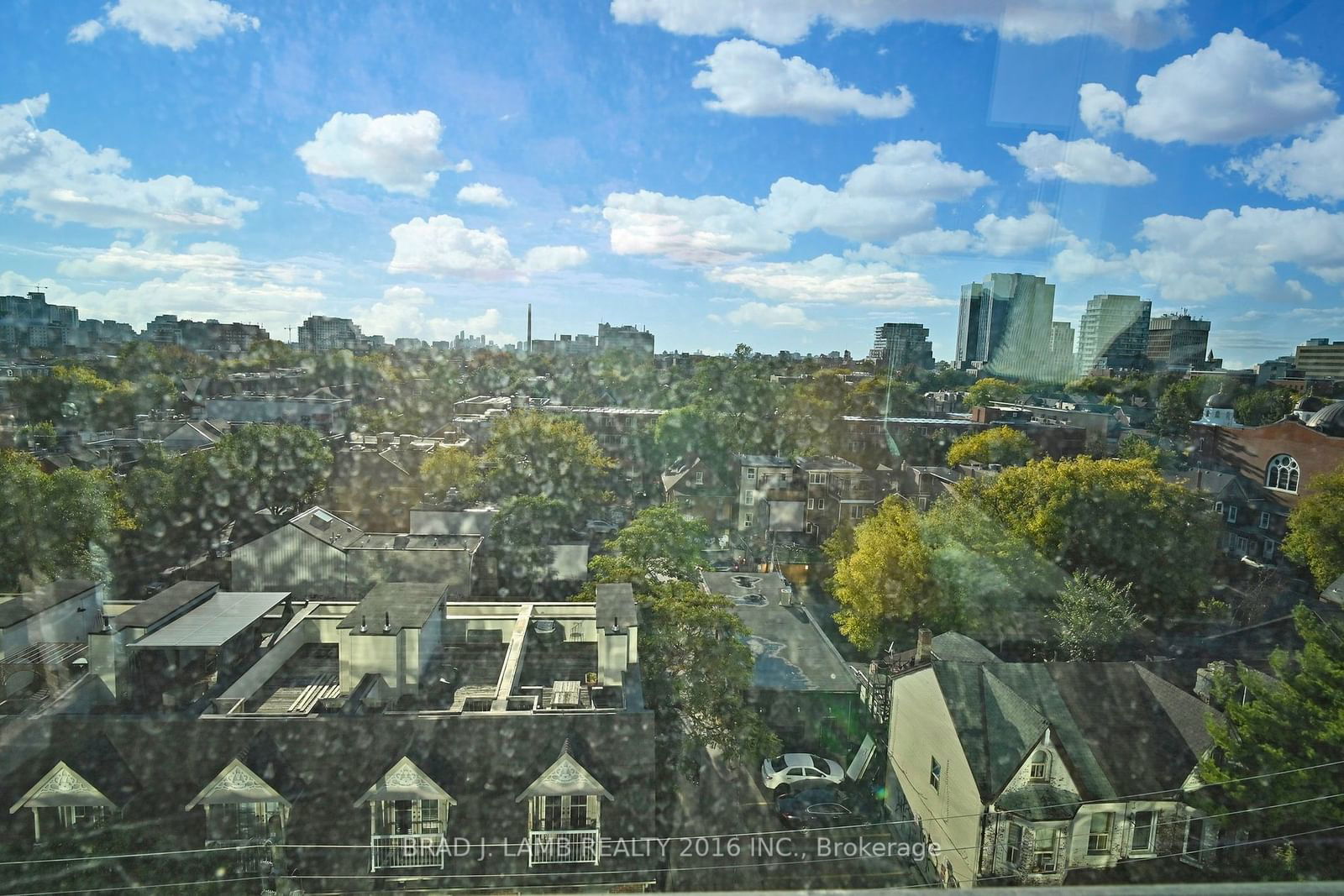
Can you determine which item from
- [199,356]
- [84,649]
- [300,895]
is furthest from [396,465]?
[199,356]

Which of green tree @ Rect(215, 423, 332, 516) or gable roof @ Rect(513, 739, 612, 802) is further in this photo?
green tree @ Rect(215, 423, 332, 516)

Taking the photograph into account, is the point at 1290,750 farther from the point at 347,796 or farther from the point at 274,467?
the point at 274,467

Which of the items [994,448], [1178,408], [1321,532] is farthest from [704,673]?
[1178,408]

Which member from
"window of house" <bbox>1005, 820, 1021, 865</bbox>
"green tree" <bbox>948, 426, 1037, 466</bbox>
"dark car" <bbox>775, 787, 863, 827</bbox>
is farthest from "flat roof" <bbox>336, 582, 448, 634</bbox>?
"green tree" <bbox>948, 426, 1037, 466</bbox>

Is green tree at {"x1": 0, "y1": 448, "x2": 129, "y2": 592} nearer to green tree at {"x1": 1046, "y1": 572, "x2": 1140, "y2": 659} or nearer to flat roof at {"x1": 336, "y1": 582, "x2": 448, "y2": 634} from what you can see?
flat roof at {"x1": 336, "y1": 582, "x2": 448, "y2": 634}

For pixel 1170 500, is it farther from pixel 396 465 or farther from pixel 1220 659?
pixel 396 465

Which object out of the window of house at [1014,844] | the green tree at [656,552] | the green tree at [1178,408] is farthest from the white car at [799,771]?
the green tree at [1178,408]
